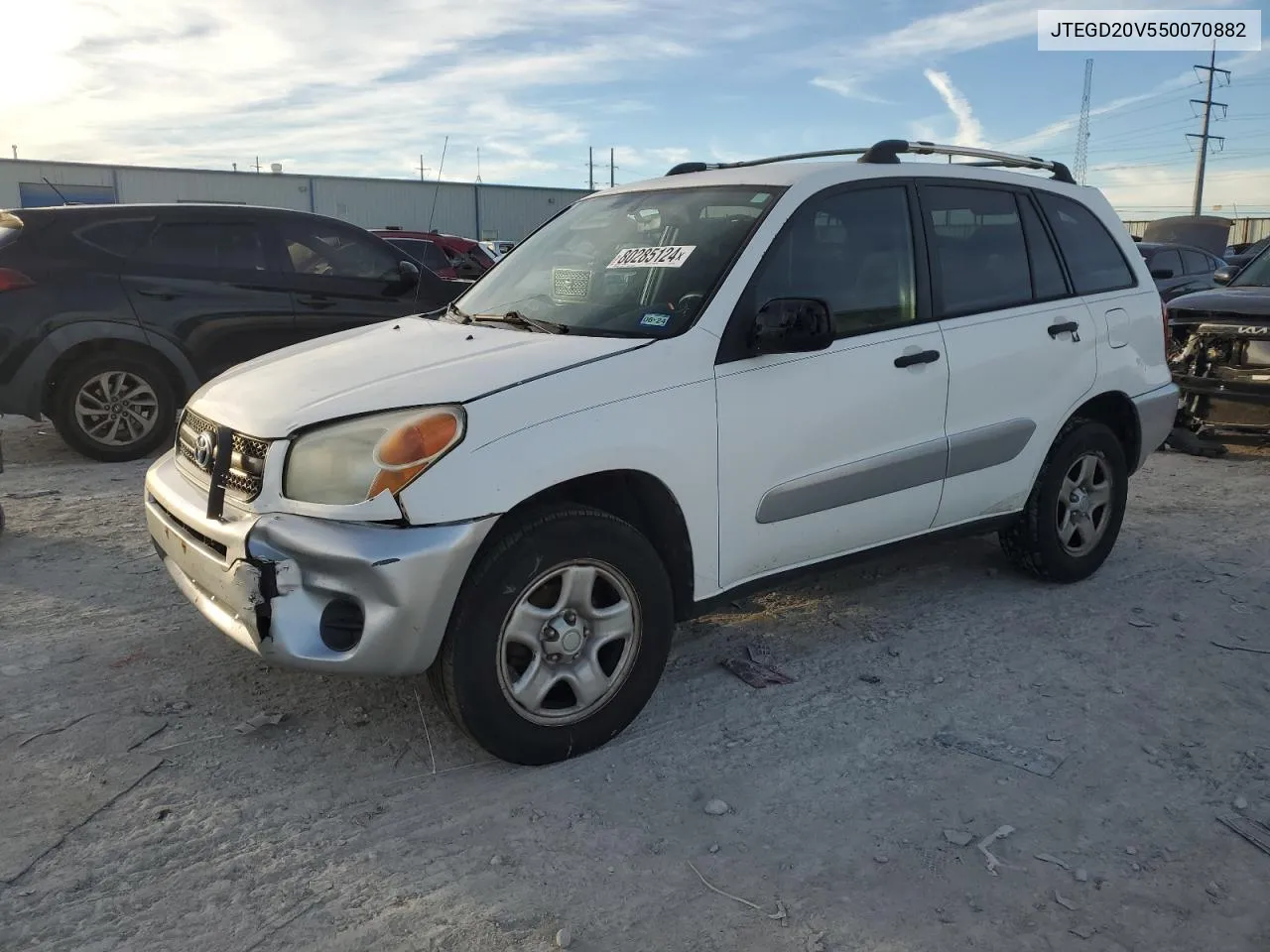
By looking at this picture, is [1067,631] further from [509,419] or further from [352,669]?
[352,669]

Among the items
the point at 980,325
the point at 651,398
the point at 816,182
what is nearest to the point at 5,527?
the point at 651,398

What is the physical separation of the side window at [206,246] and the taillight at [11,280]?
2.39ft

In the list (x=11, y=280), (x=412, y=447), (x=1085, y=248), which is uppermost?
(x=1085, y=248)

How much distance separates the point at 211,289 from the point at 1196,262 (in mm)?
11545

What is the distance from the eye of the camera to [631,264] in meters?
3.65

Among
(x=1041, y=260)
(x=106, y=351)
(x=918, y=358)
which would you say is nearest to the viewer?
(x=918, y=358)

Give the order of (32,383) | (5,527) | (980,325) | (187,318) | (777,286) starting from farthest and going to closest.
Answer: (187,318)
(32,383)
(5,527)
(980,325)
(777,286)

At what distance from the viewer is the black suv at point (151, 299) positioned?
6.50 m

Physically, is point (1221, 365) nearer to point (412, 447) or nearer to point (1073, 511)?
point (1073, 511)

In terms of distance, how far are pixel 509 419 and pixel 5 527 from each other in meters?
3.88

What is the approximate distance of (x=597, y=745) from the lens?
10.3 ft

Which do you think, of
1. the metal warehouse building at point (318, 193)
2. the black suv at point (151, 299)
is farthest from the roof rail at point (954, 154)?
the metal warehouse building at point (318, 193)

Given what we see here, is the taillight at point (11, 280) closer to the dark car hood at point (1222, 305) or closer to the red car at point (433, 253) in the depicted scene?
the red car at point (433, 253)

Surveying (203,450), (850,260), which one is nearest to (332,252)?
(203,450)
